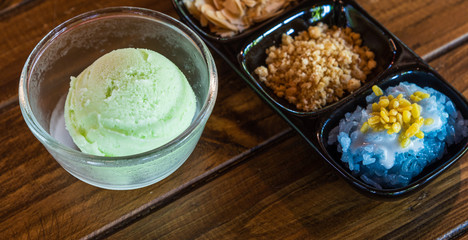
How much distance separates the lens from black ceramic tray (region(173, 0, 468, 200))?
951mm

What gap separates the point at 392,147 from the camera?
928 millimetres

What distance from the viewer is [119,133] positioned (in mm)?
883

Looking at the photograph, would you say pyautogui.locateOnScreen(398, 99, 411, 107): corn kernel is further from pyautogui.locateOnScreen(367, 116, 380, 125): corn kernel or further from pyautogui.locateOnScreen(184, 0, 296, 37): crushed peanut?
pyautogui.locateOnScreen(184, 0, 296, 37): crushed peanut

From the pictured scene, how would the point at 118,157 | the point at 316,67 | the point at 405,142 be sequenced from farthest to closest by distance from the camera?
the point at 316,67, the point at 405,142, the point at 118,157

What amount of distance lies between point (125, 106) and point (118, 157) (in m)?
0.11

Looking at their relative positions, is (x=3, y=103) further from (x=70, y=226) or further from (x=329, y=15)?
(x=329, y=15)

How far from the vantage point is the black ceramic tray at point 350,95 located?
0.95 meters

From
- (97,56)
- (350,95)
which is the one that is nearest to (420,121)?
(350,95)

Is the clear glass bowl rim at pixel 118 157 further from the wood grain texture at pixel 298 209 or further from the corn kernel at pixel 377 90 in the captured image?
the corn kernel at pixel 377 90

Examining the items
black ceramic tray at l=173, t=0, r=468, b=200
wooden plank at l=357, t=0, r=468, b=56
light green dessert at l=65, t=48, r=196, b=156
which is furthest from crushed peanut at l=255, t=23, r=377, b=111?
light green dessert at l=65, t=48, r=196, b=156

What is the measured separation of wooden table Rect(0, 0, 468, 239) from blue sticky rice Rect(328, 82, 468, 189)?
0.06 m

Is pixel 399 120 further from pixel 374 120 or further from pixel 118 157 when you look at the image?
pixel 118 157

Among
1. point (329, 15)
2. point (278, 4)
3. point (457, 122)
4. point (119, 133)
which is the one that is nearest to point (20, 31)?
point (119, 133)

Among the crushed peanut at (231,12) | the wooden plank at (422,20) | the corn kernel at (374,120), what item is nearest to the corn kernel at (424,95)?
the corn kernel at (374,120)
